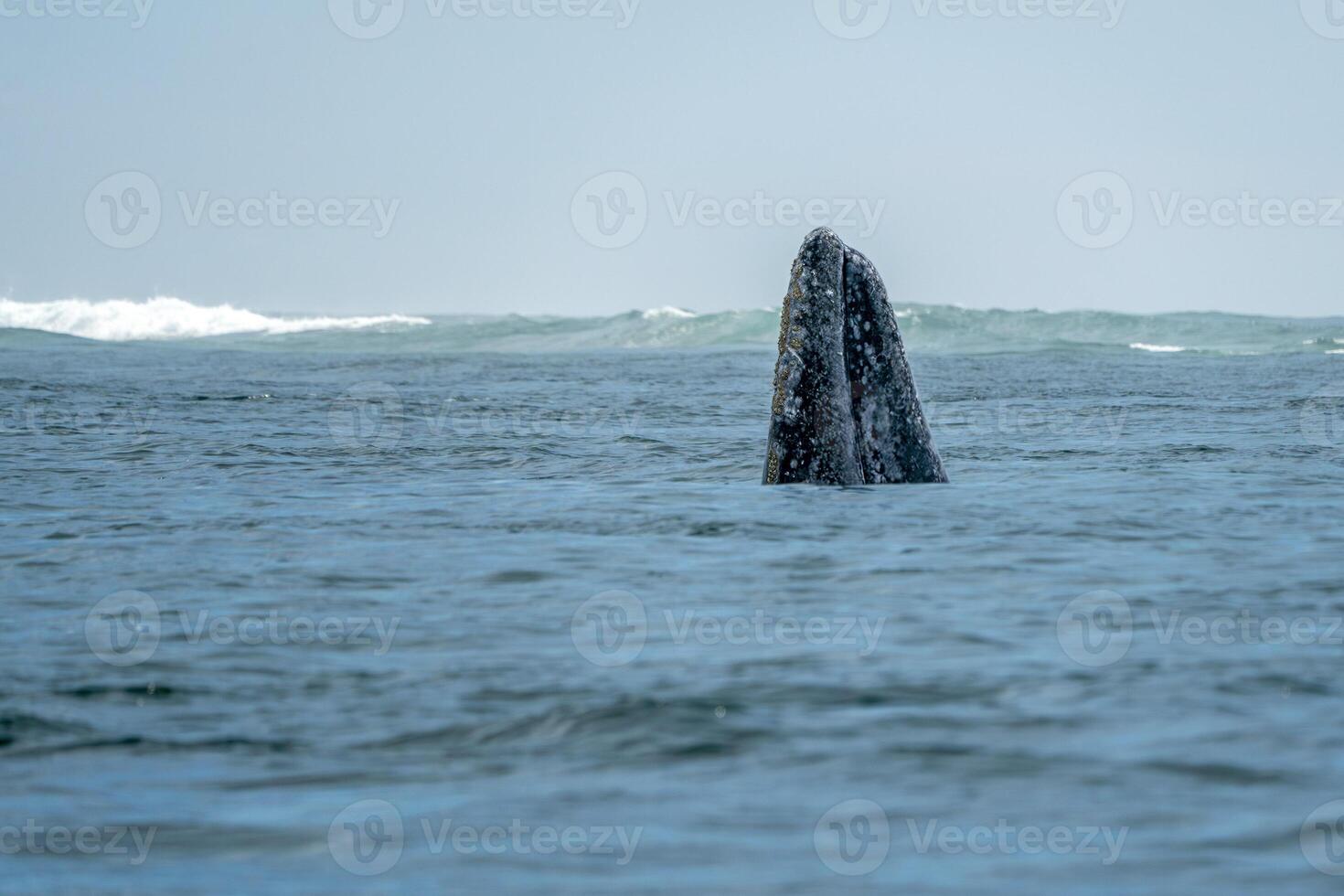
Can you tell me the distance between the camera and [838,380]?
10.2m

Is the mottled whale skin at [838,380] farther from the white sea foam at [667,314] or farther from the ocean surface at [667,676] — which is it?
the white sea foam at [667,314]

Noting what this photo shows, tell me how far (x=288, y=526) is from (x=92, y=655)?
3526 millimetres

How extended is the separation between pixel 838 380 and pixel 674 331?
194 ft

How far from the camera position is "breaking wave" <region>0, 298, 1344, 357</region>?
194ft

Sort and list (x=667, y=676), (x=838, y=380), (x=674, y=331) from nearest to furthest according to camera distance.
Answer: (x=667, y=676), (x=838, y=380), (x=674, y=331)

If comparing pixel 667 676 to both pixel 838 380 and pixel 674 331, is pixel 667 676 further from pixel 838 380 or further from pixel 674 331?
pixel 674 331

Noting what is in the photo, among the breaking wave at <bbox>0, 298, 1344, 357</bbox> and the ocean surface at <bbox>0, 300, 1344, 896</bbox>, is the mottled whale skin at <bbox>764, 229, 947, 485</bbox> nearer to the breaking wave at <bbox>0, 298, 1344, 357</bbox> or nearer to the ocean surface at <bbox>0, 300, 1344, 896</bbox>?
the ocean surface at <bbox>0, 300, 1344, 896</bbox>

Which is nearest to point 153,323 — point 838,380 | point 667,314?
point 667,314

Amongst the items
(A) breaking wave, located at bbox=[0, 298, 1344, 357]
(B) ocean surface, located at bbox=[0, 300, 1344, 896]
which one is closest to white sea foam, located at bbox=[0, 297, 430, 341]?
(A) breaking wave, located at bbox=[0, 298, 1344, 357]

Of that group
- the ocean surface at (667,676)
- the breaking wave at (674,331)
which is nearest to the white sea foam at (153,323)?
the breaking wave at (674,331)

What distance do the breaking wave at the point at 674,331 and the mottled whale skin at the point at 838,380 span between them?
41.5 m

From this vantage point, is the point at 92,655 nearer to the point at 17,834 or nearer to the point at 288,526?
the point at 17,834

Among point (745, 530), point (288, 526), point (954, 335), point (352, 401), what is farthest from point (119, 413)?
point (954, 335)

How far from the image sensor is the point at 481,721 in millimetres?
5129
